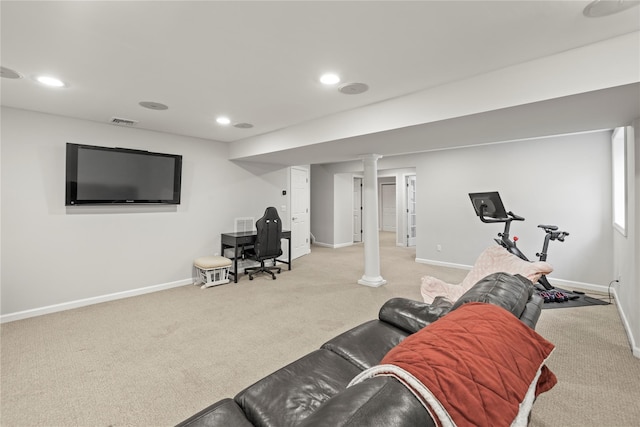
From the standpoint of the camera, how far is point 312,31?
1885mm

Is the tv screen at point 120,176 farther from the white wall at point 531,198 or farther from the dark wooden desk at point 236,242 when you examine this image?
the white wall at point 531,198

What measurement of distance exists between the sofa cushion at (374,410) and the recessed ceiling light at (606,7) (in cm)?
220

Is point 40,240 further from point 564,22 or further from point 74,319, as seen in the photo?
point 564,22

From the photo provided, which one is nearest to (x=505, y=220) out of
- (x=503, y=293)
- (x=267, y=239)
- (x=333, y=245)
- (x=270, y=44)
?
(x=503, y=293)

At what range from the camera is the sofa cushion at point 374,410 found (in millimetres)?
633

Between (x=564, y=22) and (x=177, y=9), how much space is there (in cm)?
225

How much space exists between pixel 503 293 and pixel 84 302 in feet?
15.4

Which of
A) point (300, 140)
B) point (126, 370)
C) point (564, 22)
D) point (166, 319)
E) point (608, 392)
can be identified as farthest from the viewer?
point (300, 140)

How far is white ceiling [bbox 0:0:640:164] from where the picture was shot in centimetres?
168

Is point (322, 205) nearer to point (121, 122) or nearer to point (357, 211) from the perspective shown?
point (357, 211)

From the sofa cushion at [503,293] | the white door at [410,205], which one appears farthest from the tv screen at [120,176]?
the white door at [410,205]

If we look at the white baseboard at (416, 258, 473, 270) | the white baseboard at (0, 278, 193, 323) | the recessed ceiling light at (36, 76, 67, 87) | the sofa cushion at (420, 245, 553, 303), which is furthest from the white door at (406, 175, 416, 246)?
the recessed ceiling light at (36, 76, 67, 87)

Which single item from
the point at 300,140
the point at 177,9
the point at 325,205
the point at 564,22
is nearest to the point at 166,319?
the point at 300,140

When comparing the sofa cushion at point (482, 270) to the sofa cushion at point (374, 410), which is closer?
the sofa cushion at point (374, 410)
